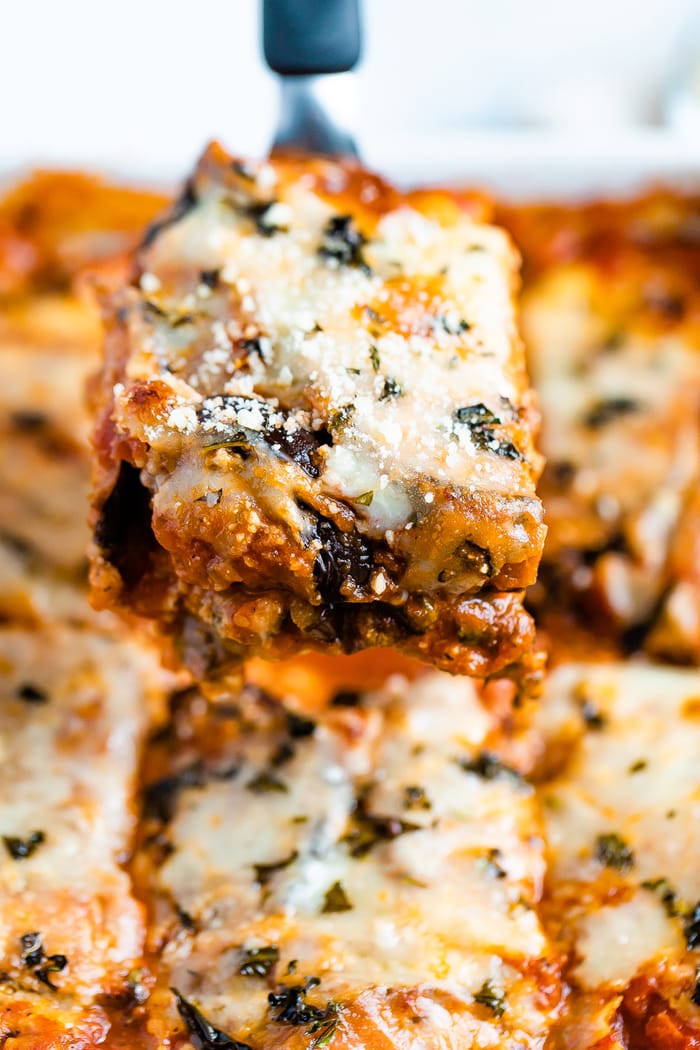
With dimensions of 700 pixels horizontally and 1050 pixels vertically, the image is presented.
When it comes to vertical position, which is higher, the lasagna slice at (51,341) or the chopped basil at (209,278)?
the chopped basil at (209,278)

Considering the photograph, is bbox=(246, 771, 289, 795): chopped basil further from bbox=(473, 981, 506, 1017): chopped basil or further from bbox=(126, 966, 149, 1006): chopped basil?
bbox=(473, 981, 506, 1017): chopped basil

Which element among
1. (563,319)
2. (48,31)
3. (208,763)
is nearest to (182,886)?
(208,763)

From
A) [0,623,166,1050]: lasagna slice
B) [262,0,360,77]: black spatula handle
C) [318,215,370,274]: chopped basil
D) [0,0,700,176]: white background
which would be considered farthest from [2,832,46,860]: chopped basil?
[0,0,700,176]: white background

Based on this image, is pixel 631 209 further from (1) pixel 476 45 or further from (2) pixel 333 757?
(2) pixel 333 757

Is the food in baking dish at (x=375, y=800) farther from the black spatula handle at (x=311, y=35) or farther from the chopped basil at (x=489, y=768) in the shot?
the black spatula handle at (x=311, y=35)

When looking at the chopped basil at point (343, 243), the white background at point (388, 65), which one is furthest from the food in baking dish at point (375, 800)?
the white background at point (388, 65)

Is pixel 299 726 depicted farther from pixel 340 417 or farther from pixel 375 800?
pixel 340 417
